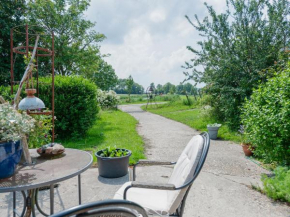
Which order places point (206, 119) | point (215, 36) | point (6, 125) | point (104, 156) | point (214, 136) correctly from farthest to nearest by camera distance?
point (206, 119)
point (215, 36)
point (214, 136)
point (104, 156)
point (6, 125)

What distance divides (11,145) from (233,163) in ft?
12.9

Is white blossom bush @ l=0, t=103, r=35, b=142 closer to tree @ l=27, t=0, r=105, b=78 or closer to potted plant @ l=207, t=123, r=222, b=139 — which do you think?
potted plant @ l=207, t=123, r=222, b=139

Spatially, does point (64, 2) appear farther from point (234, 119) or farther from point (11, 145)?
point (11, 145)

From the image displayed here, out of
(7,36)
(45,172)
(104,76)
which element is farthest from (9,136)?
(104,76)

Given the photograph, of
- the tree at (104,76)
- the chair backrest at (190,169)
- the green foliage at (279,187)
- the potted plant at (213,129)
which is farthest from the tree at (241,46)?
the tree at (104,76)

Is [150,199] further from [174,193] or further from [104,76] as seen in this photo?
[104,76]

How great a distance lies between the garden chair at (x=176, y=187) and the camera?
1530 millimetres

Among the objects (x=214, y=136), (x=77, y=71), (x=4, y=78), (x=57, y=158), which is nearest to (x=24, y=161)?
(x=57, y=158)

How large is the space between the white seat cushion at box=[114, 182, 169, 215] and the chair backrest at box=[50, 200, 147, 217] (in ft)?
2.20

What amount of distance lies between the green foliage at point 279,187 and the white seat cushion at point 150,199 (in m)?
1.63

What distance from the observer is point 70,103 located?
241 inches

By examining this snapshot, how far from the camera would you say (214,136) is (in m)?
6.39

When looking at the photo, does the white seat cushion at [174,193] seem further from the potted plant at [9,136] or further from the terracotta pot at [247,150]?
the terracotta pot at [247,150]

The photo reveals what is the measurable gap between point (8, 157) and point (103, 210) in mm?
925
